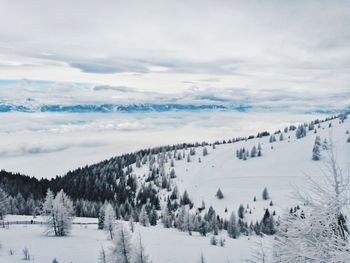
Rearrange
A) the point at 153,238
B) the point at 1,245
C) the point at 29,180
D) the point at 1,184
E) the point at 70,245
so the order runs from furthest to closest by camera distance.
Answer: the point at 29,180 → the point at 1,184 → the point at 153,238 → the point at 70,245 → the point at 1,245

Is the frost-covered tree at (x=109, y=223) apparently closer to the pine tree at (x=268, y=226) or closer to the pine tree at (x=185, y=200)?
the pine tree at (x=268, y=226)

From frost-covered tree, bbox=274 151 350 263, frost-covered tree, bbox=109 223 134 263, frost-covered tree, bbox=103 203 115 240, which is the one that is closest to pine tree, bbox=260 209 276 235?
frost-covered tree, bbox=103 203 115 240

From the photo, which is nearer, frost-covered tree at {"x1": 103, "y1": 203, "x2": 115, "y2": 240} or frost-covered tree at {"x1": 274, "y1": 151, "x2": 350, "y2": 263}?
frost-covered tree at {"x1": 274, "y1": 151, "x2": 350, "y2": 263}

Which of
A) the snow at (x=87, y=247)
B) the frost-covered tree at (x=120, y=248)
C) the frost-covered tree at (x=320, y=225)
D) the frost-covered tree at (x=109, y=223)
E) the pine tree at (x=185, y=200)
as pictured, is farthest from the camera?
the pine tree at (x=185, y=200)

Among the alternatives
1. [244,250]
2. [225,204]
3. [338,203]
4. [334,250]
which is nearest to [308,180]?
[338,203]

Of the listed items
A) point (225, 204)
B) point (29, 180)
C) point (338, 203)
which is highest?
point (338, 203)

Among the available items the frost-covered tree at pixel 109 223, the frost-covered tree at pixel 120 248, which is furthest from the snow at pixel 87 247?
the frost-covered tree at pixel 120 248

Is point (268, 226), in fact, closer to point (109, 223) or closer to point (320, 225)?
point (109, 223)

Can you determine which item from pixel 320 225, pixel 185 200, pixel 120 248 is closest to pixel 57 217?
pixel 120 248

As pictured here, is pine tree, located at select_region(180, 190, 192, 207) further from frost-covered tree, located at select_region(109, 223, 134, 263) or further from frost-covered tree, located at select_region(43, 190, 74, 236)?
frost-covered tree, located at select_region(109, 223, 134, 263)

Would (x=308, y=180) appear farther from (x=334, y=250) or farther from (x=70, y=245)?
(x=70, y=245)

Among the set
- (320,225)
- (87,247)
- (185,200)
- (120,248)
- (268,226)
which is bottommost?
(185,200)
